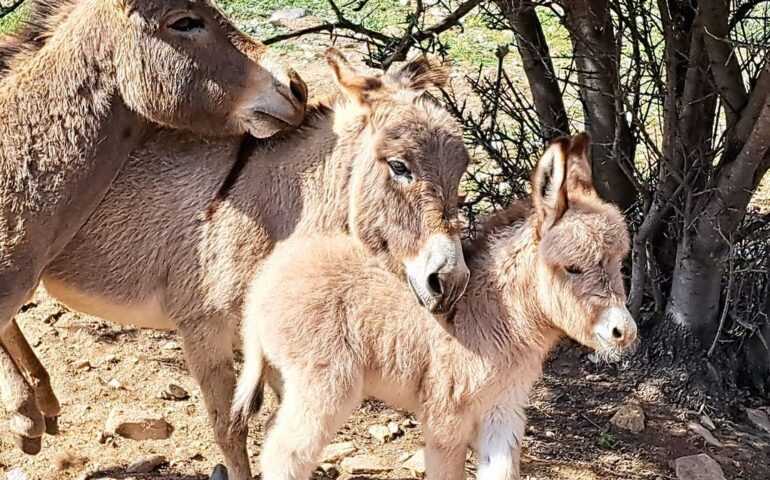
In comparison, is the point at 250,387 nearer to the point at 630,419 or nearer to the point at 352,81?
the point at 352,81

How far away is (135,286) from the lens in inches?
179

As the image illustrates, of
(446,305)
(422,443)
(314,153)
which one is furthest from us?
(422,443)

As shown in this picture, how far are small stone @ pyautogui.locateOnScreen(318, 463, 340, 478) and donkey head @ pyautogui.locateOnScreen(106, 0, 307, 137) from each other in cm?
160

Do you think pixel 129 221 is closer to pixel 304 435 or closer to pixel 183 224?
pixel 183 224

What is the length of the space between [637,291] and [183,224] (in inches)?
92.6

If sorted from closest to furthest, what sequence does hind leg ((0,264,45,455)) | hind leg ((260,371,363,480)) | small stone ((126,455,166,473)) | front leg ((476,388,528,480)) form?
1. hind leg ((260,371,363,480))
2. front leg ((476,388,528,480))
3. hind leg ((0,264,45,455))
4. small stone ((126,455,166,473))

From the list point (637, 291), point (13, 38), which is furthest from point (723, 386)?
point (13, 38)

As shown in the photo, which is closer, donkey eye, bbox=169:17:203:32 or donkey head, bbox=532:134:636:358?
donkey head, bbox=532:134:636:358

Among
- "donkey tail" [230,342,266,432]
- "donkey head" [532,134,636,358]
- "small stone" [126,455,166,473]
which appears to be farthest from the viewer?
"small stone" [126,455,166,473]

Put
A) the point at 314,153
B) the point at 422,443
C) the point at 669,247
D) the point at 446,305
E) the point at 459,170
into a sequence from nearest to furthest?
the point at 446,305 → the point at 459,170 → the point at 314,153 → the point at 422,443 → the point at 669,247

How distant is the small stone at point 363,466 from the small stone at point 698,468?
4.35 feet

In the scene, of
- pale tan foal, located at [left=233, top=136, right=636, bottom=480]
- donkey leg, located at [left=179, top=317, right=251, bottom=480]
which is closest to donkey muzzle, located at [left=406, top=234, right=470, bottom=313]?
pale tan foal, located at [left=233, top=136, right=636, bottom=480]

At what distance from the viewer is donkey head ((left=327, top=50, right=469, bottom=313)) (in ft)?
12.7

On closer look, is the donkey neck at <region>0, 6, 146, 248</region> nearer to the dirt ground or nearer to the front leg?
the dirt ground
